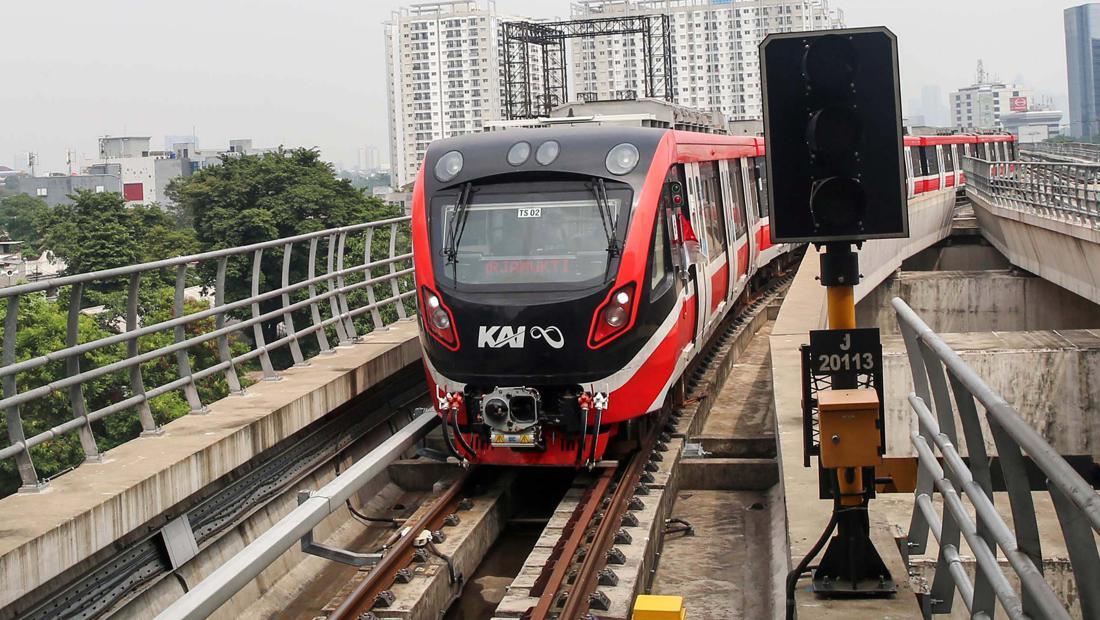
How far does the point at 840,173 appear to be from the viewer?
6059 millimetres

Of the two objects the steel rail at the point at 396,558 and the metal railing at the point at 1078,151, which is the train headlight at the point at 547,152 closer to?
the steel rail at the point at 396,558

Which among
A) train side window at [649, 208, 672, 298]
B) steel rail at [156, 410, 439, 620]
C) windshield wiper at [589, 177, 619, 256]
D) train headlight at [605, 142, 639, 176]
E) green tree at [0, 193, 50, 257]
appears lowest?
steel rail at [156, 410, 439, 620]

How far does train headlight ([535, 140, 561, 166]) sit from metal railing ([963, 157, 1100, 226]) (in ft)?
46.8

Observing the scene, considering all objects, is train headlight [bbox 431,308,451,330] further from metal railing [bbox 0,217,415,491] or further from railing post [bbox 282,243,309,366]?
railing post [bbox 282,243,309,366]

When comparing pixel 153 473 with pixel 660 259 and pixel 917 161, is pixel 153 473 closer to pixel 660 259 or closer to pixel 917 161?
pixel 660 259

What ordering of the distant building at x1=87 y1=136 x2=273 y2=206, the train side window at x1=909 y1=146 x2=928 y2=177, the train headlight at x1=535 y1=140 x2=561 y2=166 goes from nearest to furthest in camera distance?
→ 1. the train headlight at x1=535 y1=140 x2=561 y2=166
2. the train side window at x1=909 y1=146 x2=928 y2=177
3. the distant building at x1=87 y1=136 x2=273 y2=206

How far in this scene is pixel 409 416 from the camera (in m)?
13.0

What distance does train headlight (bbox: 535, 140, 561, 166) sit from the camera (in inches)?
406

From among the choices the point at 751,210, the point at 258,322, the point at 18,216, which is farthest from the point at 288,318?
the point at 18,216

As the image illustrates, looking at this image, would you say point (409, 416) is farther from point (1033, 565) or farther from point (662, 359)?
point (1033, 565)

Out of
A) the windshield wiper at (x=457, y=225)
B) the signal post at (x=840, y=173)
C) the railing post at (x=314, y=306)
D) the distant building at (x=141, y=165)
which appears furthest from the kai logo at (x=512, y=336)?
the distant building at (x=141, y=165)

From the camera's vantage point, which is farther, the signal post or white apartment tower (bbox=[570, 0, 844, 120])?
white apartment tower (bbox=[570, 0, 844, 120])

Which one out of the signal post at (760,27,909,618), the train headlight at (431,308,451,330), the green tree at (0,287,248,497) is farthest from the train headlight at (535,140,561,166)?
the green tree at (0,287,248,497)

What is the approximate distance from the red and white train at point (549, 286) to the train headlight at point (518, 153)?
0.01m
